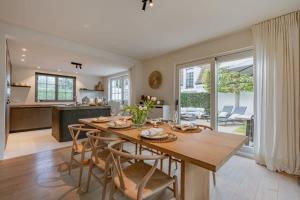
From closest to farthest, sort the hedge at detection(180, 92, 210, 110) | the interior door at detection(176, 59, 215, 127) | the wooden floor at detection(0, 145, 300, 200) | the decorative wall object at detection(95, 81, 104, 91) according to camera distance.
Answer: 1. the wooden floor at detection(0, 145, 300, 200)
2. the interior door at detection(176, 59, 215, 127)
3. the hedge at detection(180, 92, 210, 110)
4. the decorative wall object at detection(95, 81, 104, 91)

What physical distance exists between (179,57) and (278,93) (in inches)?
92.4

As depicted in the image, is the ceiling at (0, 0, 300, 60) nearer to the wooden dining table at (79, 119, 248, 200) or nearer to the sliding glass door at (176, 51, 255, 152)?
the sliding glass door at (176, 51, 255, 152)

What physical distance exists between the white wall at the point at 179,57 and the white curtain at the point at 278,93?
31 centimetres

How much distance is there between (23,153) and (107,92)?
504 cm

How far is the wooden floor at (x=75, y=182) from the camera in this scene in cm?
181

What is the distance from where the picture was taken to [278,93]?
248cm

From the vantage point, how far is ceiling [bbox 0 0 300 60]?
221cm

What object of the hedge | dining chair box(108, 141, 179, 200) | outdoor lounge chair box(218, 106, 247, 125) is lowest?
dining chair box(108, 141, 179, 200)

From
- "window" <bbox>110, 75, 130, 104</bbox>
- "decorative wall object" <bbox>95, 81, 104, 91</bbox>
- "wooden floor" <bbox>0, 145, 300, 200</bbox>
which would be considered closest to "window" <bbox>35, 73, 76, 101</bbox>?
"decorative wall object" <bbox>95, 81, 104, 91</bbox>

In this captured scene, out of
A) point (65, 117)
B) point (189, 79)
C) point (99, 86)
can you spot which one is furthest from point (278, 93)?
point (99, 86)

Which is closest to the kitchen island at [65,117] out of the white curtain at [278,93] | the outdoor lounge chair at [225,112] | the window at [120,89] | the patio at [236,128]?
the window at [120,89]

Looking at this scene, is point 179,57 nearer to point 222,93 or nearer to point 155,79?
point 155,79

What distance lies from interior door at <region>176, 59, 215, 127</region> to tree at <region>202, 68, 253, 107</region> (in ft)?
0.08

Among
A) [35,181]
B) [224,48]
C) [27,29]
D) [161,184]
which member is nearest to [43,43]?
[27,29]
